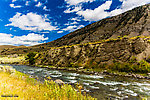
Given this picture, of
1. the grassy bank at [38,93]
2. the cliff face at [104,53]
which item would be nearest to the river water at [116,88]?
the grassy bank at [38,93]

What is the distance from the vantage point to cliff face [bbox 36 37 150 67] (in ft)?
103

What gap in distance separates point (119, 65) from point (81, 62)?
51.3 ft

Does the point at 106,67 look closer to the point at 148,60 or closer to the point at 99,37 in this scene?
the point at 148,60

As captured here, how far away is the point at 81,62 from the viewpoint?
133 ft

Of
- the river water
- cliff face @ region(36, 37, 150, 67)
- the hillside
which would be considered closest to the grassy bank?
the river water

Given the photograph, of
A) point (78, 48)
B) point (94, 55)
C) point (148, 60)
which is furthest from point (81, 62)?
point (148, 60)

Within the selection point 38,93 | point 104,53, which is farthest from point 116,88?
point 104,53

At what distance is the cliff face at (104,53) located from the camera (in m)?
31.3

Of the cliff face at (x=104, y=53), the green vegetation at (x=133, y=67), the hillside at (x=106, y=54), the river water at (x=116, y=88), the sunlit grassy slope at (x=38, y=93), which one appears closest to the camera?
the sunlit grassy slope at (x=38, y=93)

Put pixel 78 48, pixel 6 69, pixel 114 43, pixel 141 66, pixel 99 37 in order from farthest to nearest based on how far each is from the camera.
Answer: pixel 99 37 < pixel 78 48 < pixel 114 43 < pixel 141 66 < pixel 6 69

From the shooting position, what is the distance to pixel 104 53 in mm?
37656

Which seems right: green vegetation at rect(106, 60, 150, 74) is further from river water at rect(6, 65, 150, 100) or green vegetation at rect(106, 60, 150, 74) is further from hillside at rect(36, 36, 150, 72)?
river water at rect(6, 65, 150, 100)

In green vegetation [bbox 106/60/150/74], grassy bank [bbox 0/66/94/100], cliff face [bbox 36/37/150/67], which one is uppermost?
cliff face [bbox 36/37/150/67]

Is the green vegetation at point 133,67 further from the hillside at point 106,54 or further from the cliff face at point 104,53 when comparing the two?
the cliff face at point 104,53
